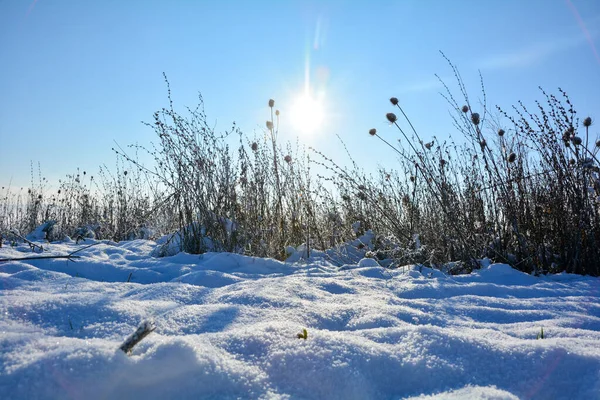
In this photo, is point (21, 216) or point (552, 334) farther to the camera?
point (21, 216)

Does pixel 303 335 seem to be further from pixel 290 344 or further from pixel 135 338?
pixel 135 338

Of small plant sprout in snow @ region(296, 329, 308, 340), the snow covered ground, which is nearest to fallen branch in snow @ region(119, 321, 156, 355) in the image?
the snow covered ground

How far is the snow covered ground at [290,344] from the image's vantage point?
32.9 inches

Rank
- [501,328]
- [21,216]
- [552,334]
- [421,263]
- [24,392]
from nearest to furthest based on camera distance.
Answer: [24,392] → [552,334] → [501,328] → [421,263] → [21,216]

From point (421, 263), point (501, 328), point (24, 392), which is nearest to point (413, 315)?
point (501, 328)

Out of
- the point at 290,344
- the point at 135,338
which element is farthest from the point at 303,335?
the point at 135,338

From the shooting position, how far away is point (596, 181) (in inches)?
113

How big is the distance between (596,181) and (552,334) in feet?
6.82

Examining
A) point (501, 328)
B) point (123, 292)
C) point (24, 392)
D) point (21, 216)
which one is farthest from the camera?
point (21, 216)

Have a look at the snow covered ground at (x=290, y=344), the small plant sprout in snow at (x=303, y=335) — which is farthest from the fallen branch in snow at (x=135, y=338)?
the small plant sprout in snow at (x=303, y=335)

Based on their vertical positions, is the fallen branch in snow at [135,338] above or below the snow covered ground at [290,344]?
above

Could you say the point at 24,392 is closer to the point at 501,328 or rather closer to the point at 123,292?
the point at 123,292

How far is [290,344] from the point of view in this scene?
103 cm

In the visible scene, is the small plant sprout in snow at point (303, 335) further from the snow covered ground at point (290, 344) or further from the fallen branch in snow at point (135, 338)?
the fallen branch in snow at point (135, 338)
